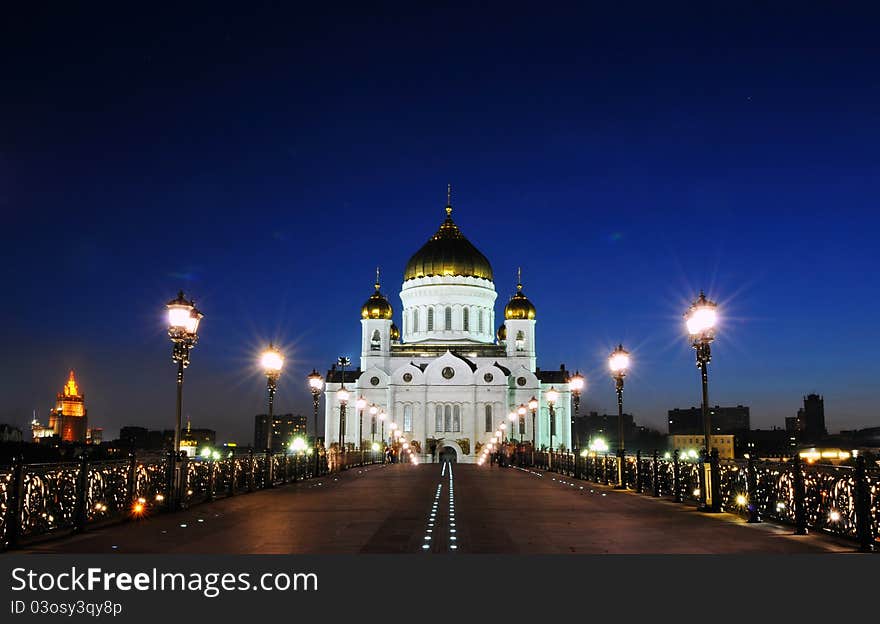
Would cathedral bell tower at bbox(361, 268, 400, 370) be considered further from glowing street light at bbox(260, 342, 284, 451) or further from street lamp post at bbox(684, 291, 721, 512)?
street lamp post at bbox(684, 291, 721, 512)

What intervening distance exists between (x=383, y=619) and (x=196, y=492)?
1462cm

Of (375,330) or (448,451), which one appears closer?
(448,451)

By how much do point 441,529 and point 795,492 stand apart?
5.91m

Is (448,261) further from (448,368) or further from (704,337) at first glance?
(704,337)

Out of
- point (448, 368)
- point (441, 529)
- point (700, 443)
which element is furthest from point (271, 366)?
point (700, 443)

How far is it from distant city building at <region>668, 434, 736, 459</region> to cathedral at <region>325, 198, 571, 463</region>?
5342 cm

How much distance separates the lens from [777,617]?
7934mm

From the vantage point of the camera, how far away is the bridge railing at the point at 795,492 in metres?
12.7

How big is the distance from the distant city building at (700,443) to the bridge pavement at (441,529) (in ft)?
432

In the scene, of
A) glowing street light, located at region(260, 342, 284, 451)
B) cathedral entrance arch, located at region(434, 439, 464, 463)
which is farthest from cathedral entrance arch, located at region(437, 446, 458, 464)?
glowing street light, located at region(260, 342, 284, 451)

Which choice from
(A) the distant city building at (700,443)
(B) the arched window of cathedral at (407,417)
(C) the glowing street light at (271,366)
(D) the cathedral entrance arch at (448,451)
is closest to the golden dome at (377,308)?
(B) the arched window of cathedral at (407,417)

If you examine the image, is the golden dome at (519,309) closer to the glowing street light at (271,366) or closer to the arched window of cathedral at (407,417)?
the arched window of cathedral at (407,417)

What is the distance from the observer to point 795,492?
597 inches

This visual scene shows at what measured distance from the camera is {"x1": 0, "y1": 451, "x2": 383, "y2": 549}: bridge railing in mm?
12875
